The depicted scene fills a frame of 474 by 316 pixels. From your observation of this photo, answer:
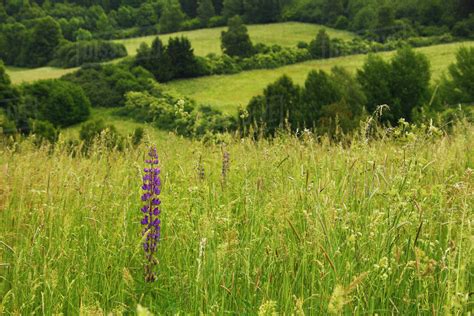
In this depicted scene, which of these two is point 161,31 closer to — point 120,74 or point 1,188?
point 120,74

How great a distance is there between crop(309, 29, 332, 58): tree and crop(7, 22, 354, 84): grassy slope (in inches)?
327

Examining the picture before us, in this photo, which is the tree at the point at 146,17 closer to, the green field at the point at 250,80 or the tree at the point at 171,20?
the tree at the point at 171,20

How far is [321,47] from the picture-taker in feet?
365

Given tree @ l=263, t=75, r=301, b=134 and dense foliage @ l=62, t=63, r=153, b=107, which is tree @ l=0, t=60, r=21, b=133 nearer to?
dense foliage @ l=62, t=63, r=153, b=107

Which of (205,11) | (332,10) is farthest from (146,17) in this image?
(332,10)

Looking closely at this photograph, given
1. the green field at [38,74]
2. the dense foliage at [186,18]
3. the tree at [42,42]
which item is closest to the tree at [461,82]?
the dense foliage at [186,18]

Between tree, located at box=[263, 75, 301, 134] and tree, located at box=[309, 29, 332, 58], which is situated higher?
tree, located at box=[309, 29, 332, 58]

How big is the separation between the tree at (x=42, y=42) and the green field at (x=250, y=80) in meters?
47.5

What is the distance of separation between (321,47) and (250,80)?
993 inches

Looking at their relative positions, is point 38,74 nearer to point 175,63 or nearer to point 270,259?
point 175,63

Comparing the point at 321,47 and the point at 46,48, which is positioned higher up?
the point at 46,48

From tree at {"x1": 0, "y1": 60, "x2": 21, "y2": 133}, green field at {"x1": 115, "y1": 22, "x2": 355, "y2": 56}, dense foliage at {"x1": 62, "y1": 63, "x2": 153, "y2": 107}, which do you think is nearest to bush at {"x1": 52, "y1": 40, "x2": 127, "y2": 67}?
green field at {"x1": 115, "y1": 22, "x2": 355, "y2": 56}

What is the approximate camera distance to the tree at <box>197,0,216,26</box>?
151875mm

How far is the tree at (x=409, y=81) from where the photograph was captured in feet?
211
